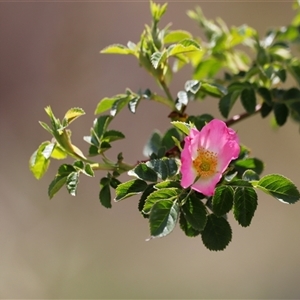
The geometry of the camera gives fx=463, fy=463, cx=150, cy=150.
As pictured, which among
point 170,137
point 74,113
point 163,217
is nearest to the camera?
point 163,217

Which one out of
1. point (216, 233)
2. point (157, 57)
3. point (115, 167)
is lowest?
point (216, 233)

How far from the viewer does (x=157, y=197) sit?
1.46 ft

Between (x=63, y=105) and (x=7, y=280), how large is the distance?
0.63m

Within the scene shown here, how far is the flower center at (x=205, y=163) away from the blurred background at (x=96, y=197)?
1.03 meters

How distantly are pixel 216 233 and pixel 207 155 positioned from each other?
8cm

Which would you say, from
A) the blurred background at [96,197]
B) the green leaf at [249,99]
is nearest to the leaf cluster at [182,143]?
the green leaf at [249,99]

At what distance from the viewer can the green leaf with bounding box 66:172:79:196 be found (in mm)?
492

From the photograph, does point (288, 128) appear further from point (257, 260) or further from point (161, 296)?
point (161, 296)

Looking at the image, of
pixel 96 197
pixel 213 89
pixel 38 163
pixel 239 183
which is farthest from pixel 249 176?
pixel 96 197

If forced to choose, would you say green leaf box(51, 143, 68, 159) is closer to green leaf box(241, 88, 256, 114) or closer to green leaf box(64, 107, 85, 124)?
green leaf box(64, 107, 85, 124)

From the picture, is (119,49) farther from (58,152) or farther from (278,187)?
(278,187)

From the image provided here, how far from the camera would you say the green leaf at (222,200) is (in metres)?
0.47

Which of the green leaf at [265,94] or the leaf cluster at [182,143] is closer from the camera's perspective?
the leaf cluster at [182,143]

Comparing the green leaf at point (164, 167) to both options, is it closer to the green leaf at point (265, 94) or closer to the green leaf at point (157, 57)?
the green leaf at point (157, 57)
